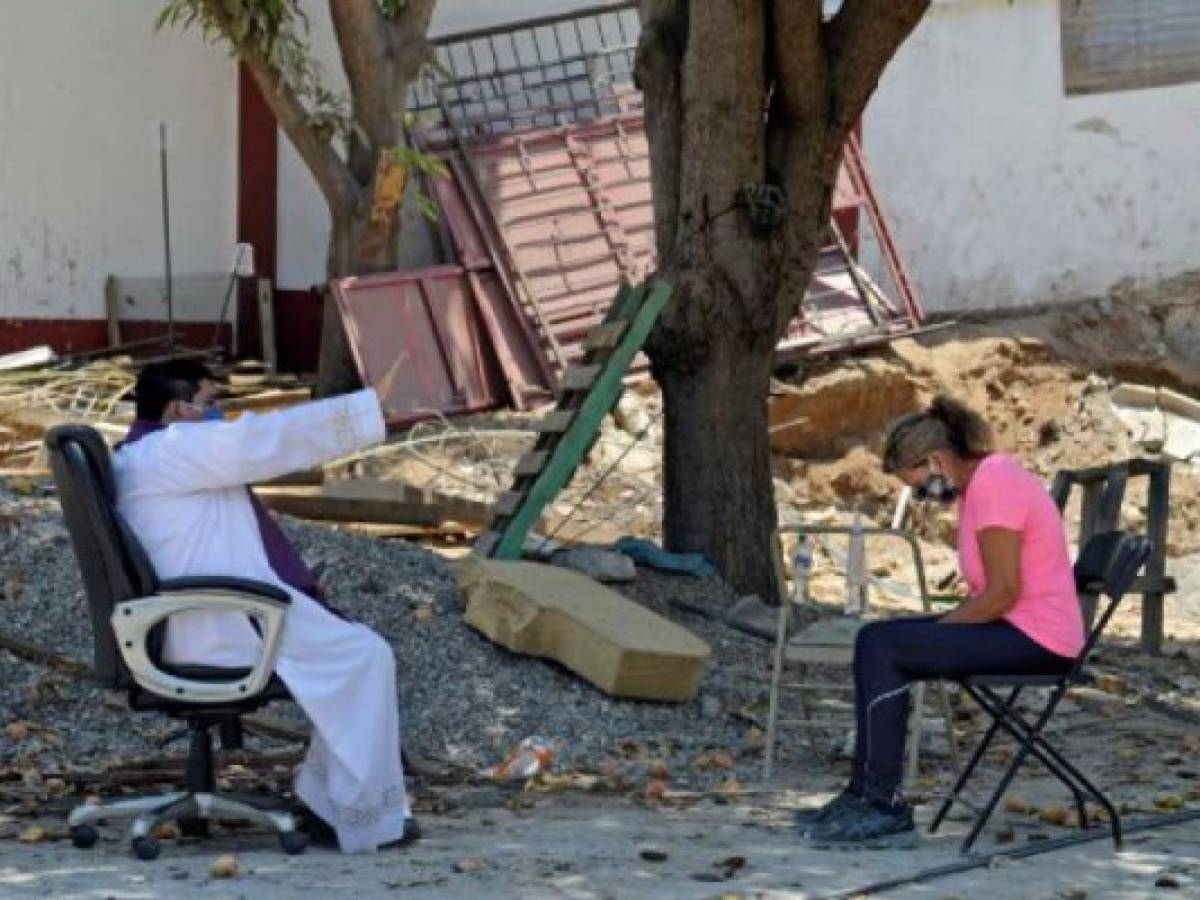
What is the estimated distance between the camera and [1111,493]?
41.7 feet

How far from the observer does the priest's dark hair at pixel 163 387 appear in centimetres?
796

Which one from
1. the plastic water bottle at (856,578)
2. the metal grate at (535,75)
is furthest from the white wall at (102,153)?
the plastic water bottle at (856,578)

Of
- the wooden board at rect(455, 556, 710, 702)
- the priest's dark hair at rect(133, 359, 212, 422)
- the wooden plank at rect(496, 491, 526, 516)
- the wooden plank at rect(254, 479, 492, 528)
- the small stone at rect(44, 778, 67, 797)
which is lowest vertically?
the small stone at rect(44, 778, 67, 797)

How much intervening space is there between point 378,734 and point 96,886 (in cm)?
96

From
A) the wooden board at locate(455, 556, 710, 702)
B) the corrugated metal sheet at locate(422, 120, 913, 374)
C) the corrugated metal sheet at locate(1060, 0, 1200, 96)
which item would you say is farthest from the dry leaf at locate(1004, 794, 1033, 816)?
the corrugated metal sheet at locate(1060, 0, 1200, 96)

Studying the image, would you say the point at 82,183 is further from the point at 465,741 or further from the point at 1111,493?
the point at 465,741

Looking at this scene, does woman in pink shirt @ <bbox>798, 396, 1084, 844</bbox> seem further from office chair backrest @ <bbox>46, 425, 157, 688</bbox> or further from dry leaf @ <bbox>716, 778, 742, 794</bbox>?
office chair backrest @ <bbox>46, 425, 157, 688</bbox>

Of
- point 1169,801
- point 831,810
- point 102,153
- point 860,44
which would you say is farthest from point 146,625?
point 102,153

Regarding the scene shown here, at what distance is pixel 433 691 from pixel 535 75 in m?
9.49

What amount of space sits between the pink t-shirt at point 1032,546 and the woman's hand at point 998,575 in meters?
0.03

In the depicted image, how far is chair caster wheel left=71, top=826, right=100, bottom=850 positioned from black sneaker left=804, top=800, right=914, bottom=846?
2.10 metres

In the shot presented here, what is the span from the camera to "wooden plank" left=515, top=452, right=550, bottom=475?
38.2 feet

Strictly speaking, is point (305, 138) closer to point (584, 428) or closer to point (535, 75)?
point (535, 75)

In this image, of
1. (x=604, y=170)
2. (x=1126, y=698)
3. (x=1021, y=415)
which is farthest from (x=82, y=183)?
(x=1126, y=698)
